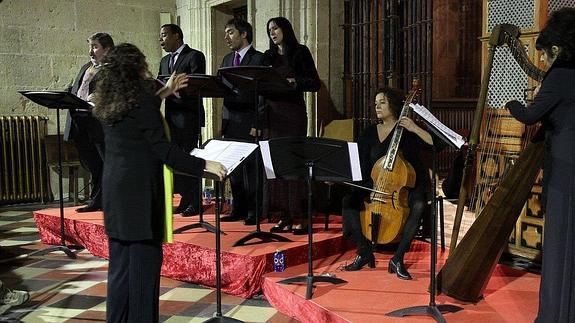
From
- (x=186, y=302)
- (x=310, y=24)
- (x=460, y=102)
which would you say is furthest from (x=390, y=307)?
(x=460, y=102)

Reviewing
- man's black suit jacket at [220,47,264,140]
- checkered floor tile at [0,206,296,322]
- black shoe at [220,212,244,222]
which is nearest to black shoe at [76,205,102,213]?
checkered floor tile at [0,206,296,322]

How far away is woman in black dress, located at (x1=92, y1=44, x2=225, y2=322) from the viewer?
112 inches

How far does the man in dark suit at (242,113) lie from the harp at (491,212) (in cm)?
200

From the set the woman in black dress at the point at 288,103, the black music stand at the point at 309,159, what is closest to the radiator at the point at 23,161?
the woman in black dress at the point at 288,103

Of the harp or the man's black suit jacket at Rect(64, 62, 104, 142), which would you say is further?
the man's black suit jacket at Rect(64, 62, 104, 142)

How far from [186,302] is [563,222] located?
252 centimetres

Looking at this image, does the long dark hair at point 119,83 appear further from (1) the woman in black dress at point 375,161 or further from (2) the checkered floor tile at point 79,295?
(1) the woman in black dress at point 375,161

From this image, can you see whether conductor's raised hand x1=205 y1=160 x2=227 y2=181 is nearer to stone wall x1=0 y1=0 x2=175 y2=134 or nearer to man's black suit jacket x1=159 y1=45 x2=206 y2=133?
man's black suit jacket x1=159 y1=45 x2=206 y2=133

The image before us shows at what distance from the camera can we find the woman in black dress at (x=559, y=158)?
274cm

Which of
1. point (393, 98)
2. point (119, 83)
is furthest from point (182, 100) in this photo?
point (119, 83)

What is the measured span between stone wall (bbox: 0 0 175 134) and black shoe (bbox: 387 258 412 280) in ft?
19.7

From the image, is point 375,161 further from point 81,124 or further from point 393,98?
point 81,124

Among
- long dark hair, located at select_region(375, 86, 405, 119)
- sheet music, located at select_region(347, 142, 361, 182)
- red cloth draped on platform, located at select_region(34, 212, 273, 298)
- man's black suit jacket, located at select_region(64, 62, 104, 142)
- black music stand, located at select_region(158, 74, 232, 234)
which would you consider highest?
black music stand, located at select_region(158, 74, 232, 234)

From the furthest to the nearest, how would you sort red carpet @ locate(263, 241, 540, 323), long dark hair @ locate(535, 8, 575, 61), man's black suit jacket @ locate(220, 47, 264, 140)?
man's black suit jacket @ locate(220, 47, 264, 140) → red carpet @ locate(263, 241, 540, 323) → long dark hair @ locate(535, 8, 575, 61)
